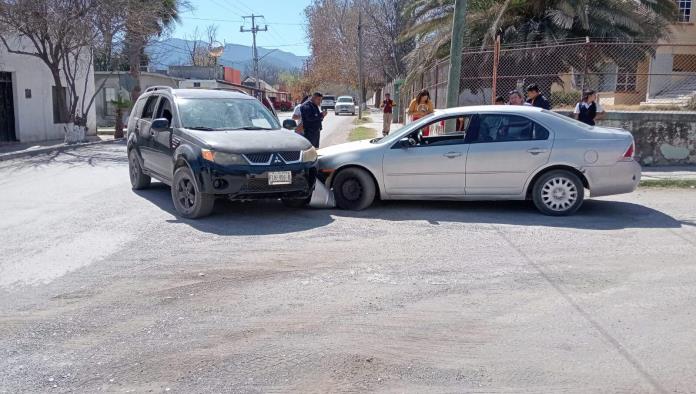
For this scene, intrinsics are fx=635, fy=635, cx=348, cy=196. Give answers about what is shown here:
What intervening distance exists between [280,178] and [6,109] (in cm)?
1778

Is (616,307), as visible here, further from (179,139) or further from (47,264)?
(179,139)

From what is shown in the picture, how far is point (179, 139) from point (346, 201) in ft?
8.14

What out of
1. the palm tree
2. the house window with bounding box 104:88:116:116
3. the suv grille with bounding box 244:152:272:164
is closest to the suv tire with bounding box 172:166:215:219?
the suv grille with bounding box 244:152:272:164

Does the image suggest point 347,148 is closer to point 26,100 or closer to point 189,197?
point 189,197

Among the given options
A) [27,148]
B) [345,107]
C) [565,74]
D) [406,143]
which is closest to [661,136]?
[565,74]

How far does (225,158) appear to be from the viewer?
802 cm

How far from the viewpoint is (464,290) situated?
5.50 m

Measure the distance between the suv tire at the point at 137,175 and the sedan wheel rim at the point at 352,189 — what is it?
3.79 meters

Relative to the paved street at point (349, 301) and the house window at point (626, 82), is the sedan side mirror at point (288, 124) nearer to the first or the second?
the paved street at point (349, 301)

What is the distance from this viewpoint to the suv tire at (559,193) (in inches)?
335

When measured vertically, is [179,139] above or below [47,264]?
above

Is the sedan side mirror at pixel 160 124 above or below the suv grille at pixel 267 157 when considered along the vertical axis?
above

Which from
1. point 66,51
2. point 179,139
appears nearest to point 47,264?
point 179,139

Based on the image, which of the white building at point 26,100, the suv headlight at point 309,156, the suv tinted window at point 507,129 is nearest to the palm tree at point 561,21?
the suv tinted window at point 507,129
